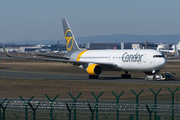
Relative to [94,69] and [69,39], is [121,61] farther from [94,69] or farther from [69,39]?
[69,39]

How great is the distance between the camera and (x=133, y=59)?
A: 1844 inches

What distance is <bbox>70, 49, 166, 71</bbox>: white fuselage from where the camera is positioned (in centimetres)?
4497

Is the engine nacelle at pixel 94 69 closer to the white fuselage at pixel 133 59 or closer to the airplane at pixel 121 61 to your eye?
the airplane at pixel 121 61

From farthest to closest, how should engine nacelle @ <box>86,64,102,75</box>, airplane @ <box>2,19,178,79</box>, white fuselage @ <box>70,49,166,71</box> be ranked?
engine nacelle @ <box>86,64,102,75</box>
airplane @ <box>2,19,178,79</box>
white fuselage @ <box>70,49,166,71</box>

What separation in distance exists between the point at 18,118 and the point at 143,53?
105 feet

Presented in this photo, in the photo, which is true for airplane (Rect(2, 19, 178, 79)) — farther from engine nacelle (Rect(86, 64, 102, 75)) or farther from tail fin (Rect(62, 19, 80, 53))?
tail fin (Rect(62, 19, 80, 53))

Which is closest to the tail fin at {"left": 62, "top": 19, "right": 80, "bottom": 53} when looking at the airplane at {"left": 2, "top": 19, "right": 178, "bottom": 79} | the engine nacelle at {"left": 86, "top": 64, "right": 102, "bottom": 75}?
the airplane at {"left": 2, "top": 19, "right": 178, "bottom": 79}

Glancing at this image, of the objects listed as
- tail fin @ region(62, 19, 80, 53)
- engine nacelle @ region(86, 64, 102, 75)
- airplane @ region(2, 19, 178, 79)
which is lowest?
engine nacelle @ region(86, 64, 102, 75)

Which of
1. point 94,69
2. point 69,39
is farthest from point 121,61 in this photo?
point 69,39

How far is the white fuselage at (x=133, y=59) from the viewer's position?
45.0 metres

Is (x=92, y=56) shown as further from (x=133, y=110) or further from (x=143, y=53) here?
(x=133, y=110)

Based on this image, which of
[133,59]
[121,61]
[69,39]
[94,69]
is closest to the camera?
[133,59]

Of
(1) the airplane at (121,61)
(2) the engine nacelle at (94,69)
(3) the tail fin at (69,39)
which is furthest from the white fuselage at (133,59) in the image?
(3) the tail fin at (69,39)

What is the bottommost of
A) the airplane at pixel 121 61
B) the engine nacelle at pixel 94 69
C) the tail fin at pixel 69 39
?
the engine nacelle at pixel 94 69
